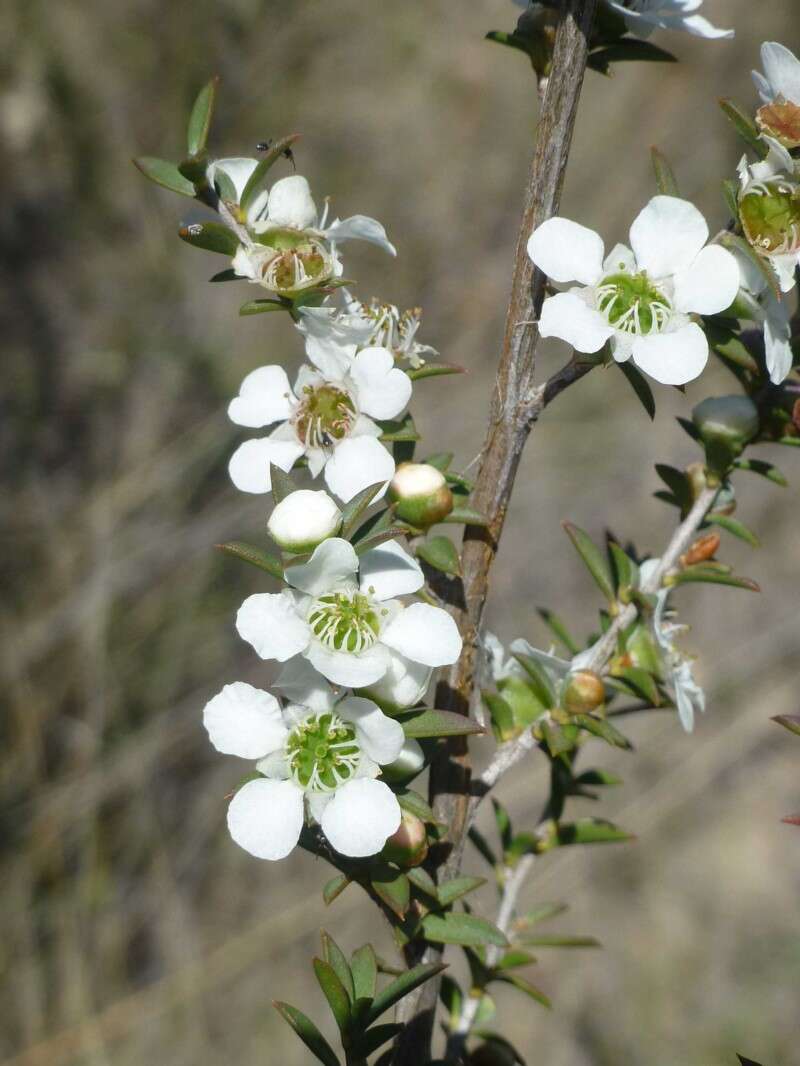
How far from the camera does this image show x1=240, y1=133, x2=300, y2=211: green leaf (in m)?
0.84

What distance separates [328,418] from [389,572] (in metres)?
0.20

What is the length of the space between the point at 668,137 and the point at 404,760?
5212 mm

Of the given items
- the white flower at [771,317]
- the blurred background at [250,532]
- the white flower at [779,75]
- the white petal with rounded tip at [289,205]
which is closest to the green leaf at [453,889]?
the white flower at [771,317]

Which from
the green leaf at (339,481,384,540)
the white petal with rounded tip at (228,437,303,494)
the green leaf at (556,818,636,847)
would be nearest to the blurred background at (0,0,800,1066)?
the green leaf at (556,818,636,847)

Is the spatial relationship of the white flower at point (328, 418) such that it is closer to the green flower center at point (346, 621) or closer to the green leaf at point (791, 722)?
the green flower center at point (346, 621)

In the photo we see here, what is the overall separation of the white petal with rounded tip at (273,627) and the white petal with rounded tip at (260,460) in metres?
0.19

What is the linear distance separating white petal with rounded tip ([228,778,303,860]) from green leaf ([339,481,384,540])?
0.22m

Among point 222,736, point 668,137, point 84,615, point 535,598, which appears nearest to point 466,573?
point 222,736

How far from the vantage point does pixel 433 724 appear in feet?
2.59

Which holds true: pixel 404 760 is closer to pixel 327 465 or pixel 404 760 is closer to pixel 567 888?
pixel 327 465

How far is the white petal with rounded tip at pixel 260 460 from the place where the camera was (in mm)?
917

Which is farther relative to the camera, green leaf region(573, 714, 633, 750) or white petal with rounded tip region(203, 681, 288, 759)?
green leaf region(573, 714, 633, 750)

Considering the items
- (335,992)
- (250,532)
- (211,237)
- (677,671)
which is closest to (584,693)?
(677,671)

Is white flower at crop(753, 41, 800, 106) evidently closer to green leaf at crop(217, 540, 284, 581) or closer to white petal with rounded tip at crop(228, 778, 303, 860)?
green leaf at crop(217, 540, 284, 581)
